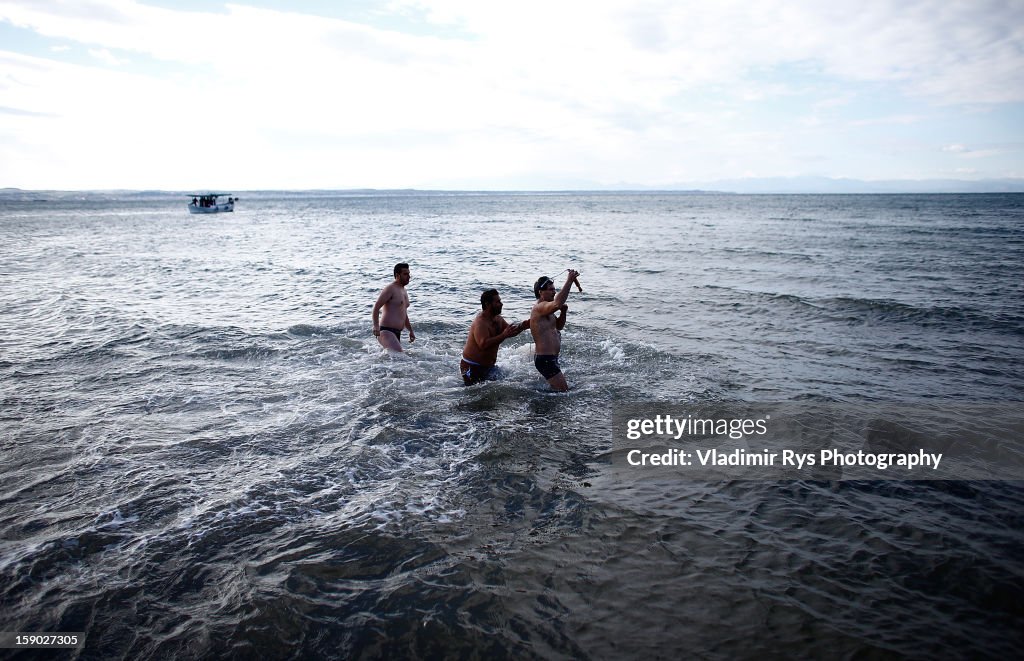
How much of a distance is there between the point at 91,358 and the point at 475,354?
7625mm

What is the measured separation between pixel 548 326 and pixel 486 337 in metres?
1.01

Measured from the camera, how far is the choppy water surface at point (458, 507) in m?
3.97

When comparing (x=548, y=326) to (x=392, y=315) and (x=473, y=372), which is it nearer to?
(x=473, y=372)

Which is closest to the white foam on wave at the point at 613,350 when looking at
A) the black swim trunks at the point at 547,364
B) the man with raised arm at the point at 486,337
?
the black swim trunks at the point at 547,364

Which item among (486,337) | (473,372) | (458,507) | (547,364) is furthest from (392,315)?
(458,507)

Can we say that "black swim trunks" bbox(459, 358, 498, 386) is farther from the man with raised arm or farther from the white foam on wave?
the white foam on wave

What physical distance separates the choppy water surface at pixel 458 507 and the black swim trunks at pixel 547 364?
1.47 ft

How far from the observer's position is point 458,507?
5.52 metres

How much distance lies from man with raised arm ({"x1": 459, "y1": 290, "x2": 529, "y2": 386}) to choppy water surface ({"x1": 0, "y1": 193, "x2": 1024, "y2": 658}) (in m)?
0.38

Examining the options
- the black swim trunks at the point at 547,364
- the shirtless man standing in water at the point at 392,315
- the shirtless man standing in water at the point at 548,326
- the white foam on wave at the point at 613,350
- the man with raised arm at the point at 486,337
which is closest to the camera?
the shirtless man standing in water at the point at 548,326

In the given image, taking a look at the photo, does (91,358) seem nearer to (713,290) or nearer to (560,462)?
(560,462)

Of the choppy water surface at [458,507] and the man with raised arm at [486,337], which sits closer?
the choppy water surface at [458,507]

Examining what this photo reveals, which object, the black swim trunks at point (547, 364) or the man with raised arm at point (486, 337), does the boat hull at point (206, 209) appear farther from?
the black swim trunks at point (547, 364)

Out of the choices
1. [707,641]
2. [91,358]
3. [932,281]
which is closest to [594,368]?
[707,641]
